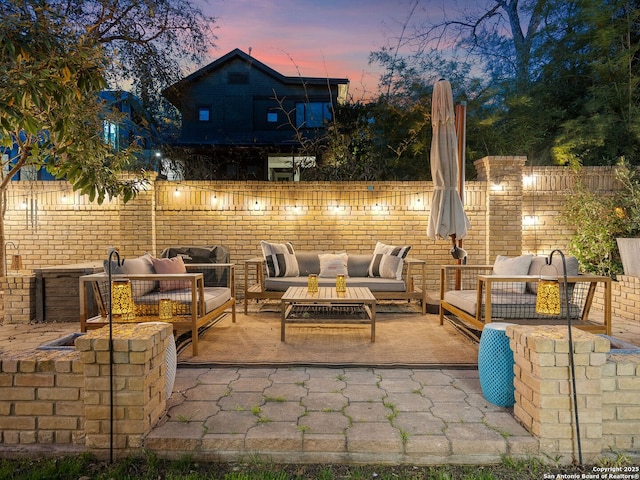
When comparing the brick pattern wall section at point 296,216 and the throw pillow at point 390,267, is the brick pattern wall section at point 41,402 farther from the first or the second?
the brick pattern wall section at point 296,216

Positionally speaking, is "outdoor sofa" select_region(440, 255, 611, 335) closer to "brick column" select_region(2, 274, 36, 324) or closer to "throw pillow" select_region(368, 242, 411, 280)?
"throw pillow" select_region(368, 242, 411, 280)

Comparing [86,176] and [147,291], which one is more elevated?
[86,176]

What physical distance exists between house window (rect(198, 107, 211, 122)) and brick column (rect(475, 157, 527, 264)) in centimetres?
1004

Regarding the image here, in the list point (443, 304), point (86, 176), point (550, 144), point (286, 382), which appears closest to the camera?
point (86, 176)

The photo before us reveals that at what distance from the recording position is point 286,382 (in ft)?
10.4

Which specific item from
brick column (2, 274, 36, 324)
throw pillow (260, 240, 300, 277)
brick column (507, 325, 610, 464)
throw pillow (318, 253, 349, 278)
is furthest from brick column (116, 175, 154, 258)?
brick column (507, 325, 610, 464)

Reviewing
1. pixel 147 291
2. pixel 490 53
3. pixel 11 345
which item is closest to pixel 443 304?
pixel 147 291

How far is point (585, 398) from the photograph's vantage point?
221 cm

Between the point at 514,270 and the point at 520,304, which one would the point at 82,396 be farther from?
the point at 514,270

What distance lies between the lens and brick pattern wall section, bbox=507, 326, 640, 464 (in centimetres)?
220

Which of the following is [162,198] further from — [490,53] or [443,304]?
[490,53]

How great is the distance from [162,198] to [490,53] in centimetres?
872

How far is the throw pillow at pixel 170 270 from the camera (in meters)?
4.78

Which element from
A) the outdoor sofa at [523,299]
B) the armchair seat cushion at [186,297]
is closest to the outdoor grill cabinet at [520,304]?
the outdoor sofa at [523,299]
